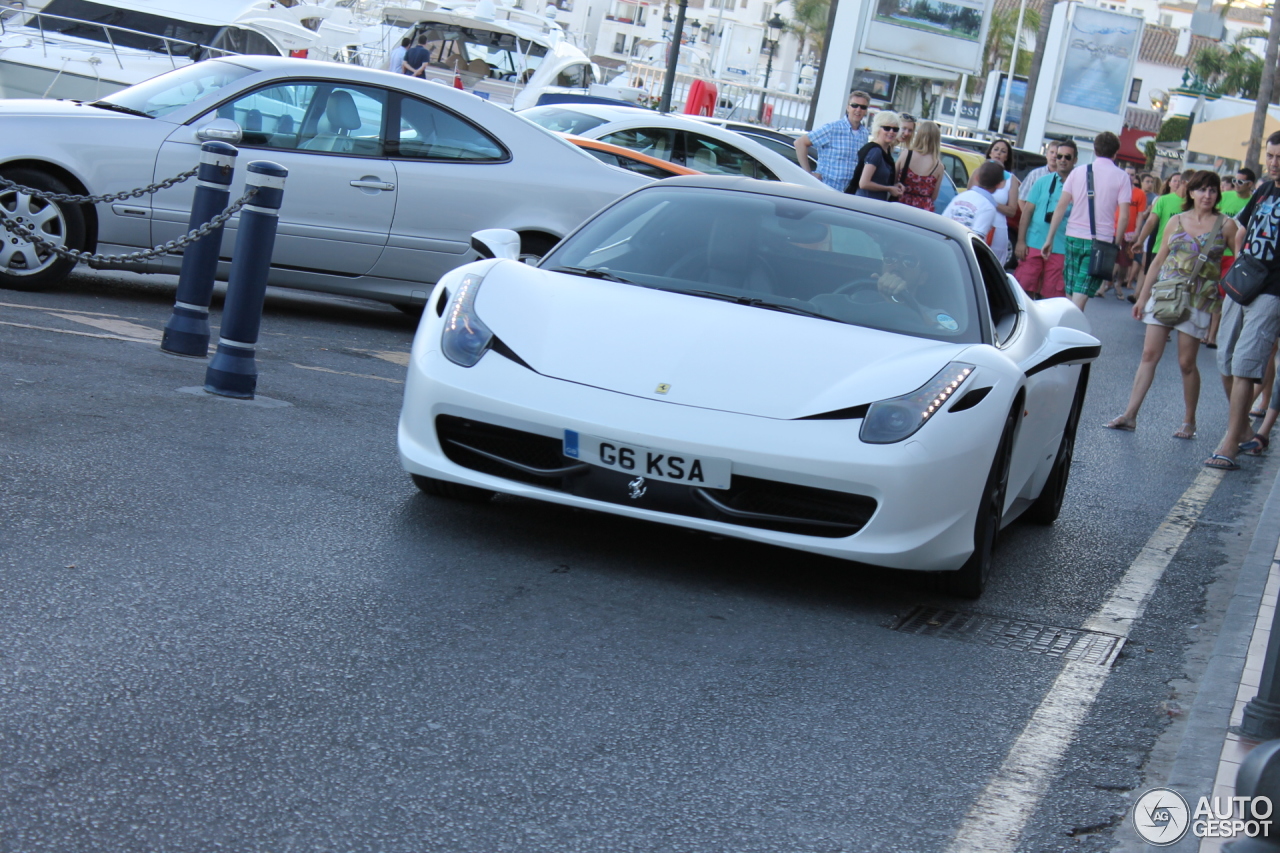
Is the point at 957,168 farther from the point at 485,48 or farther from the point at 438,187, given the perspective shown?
the point at 438,187

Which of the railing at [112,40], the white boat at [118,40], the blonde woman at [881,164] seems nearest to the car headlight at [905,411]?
the blonde woman at [881,164]

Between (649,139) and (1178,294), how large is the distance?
540cm

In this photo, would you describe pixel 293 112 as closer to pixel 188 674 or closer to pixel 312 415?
pixel 312 415

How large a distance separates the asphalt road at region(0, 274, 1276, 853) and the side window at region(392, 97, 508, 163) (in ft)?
11.4

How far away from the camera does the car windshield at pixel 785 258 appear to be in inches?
215

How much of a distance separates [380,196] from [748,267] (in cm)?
440

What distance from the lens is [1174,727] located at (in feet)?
13.6

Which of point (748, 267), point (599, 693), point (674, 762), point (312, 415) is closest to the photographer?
point (674, 762)

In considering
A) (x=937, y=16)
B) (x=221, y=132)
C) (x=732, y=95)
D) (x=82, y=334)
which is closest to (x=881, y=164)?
(x=221, y=132)

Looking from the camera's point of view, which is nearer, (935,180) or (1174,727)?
(1174,727)

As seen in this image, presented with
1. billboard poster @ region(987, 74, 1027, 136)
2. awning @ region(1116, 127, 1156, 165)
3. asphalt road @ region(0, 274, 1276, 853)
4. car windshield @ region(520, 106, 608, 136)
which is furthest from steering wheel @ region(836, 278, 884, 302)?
billboard poster @ region(987, 74, 1027, 136)

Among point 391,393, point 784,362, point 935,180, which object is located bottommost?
point 391,393

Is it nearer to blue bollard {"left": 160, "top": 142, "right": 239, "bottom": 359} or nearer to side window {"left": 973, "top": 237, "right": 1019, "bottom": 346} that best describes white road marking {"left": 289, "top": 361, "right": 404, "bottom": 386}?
blue bollard {"left": 160, "top": 142, "right": 239, "bottom": 359}

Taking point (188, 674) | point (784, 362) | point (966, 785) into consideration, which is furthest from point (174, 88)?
point (966, 785)
